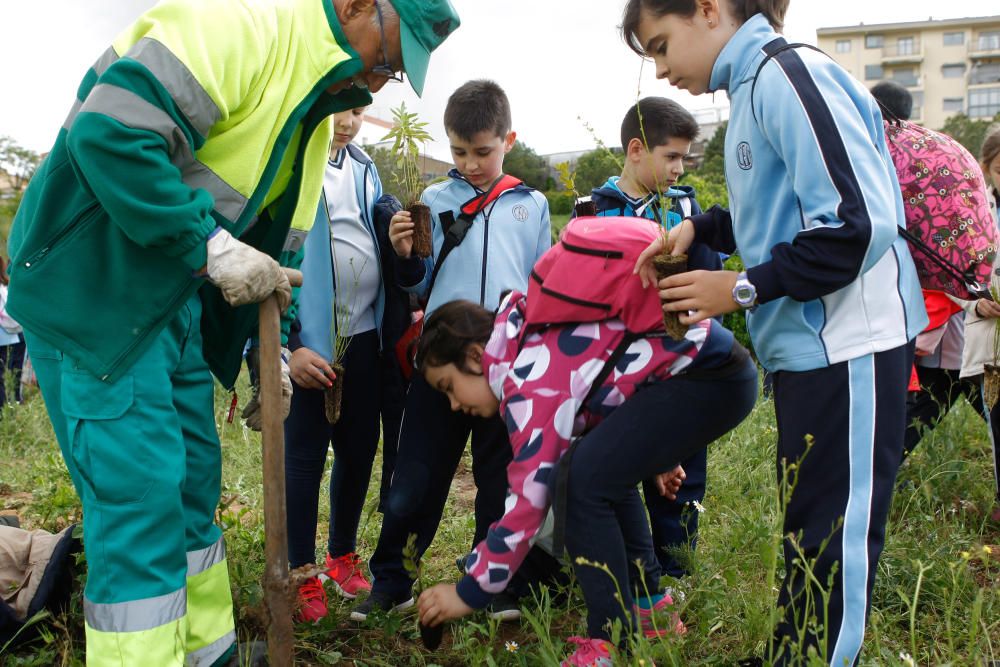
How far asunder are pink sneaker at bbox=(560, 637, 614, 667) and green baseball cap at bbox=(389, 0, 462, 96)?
152 centimetres

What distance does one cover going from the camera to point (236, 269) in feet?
6.04

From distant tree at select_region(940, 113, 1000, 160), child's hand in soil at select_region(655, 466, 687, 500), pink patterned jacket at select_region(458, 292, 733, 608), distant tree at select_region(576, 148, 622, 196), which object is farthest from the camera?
distant tree at select_region(940, 113, 1000, 160)

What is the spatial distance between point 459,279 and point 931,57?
75.4 meters

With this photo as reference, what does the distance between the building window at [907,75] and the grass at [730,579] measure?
232 feet

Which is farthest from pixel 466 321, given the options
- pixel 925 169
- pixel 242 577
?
pixel 925 169

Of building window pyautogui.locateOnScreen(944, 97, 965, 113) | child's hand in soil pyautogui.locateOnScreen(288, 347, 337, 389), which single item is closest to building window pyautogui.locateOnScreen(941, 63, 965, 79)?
building window pyautogui.locateOnScreen(944, 97, 965, 113)

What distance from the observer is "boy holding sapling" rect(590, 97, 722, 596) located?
295 centimetres

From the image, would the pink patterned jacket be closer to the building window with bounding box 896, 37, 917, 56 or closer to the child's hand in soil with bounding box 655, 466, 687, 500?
the child's hand in soil with bounding box 655, 466, 687, 500

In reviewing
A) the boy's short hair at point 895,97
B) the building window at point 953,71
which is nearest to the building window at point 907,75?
the building window at point 953,71

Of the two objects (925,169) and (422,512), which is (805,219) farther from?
(422,512)

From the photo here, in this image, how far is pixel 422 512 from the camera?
2.76 metres

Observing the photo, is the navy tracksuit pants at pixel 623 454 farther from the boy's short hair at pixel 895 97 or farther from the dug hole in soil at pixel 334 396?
the boy's short hair at pixel 895 97

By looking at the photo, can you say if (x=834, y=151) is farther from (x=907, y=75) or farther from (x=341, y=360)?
(x=907, y=75)

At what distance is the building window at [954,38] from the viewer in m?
65.4
